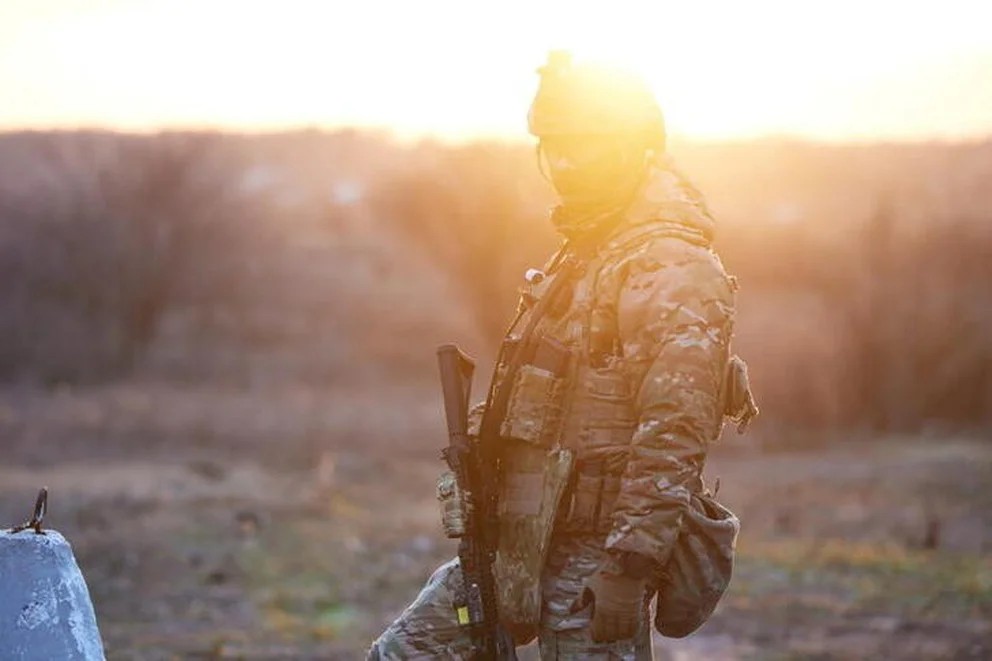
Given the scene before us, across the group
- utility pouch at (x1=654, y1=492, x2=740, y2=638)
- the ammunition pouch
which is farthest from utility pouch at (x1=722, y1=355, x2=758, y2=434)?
the ammunition pouch

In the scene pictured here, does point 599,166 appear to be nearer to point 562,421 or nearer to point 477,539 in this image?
point 562,421

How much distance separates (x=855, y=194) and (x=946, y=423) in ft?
129

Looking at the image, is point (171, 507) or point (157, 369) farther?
point (157, 369)

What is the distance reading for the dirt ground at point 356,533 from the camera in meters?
9.60

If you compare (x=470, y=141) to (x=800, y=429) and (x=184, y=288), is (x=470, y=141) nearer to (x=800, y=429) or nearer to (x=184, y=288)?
(x=184, y=288)

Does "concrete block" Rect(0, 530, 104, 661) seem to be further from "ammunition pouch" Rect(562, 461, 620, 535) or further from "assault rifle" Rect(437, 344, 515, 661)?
"ammunition pouch" Rect(562, 461, 620, 535)

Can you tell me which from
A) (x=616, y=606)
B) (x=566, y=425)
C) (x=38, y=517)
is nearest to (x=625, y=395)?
(x=566, y=425)

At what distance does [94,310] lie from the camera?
34281mm

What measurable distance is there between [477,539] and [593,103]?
4.08ft

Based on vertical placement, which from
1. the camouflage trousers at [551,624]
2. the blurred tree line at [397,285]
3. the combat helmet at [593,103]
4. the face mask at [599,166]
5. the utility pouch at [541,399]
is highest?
the combat helmet at [593,103]

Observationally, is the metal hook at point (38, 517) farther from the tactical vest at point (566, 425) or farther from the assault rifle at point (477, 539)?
the tactical vest at point (566, 425)

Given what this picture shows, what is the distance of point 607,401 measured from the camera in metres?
4.43

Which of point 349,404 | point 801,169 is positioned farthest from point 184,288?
point 801,169

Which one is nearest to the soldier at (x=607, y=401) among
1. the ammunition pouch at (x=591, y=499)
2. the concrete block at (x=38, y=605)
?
the ammunition pouch at (x=591, y=499)
